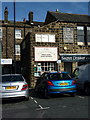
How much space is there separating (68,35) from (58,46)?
180 cm

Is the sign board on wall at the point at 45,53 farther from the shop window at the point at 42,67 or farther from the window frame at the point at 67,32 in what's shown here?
the window frame at the point at 67,32

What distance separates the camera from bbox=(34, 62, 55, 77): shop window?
1539 cm

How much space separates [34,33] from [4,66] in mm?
11194

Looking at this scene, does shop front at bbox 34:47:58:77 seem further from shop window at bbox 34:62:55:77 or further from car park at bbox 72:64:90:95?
car park at bbox 72:64:90:95

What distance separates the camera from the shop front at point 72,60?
16.1m

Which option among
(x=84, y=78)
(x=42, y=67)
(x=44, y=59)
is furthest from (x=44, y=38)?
(x=84, y=78)

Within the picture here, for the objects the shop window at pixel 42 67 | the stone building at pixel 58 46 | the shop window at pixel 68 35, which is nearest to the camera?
the shop window at pixel 42 67

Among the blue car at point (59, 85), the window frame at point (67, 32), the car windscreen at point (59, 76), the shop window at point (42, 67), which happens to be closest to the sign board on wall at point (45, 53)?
the shop window at point (42, 67)

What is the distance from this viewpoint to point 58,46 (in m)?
16.2

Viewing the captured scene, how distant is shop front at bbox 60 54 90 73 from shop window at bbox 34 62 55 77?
4.08 ft

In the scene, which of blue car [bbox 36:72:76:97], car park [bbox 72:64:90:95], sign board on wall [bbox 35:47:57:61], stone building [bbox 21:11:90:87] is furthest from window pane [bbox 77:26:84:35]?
blue car [bbox 36:72:76:97]

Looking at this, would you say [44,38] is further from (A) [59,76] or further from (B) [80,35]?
(A) [59,76]

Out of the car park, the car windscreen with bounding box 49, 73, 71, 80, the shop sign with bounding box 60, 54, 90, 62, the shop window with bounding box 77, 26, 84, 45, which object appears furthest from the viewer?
the shop window with bounding box 77, 26, 84, 45

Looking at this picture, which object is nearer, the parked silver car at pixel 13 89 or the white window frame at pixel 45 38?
the parked silver car at pixel 13 89
